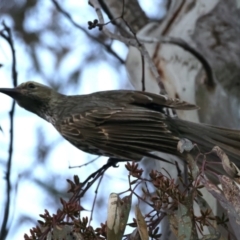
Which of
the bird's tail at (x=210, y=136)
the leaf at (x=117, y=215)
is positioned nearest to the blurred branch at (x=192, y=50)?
the bird's tail at (x=210, y=136)

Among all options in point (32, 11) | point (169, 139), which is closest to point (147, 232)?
point (169, 139)

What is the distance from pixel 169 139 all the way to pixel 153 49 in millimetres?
1395

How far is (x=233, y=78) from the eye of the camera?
12.6 ft

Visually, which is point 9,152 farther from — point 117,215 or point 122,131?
point 117,215

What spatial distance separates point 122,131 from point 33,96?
88 cm

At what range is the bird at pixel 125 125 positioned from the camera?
2809 mm

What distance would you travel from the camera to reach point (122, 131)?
2.96m

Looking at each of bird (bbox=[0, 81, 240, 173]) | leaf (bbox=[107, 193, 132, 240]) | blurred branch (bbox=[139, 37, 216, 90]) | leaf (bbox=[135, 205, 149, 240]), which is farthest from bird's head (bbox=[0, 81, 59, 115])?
leaf (bbox=[135, 205, 149, 240])

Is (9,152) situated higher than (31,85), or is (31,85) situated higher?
(31,85)

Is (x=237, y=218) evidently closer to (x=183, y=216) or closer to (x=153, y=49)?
(x=183, y=216)

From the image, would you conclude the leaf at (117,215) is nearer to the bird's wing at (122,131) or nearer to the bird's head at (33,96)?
the bird's wing at (122,131)

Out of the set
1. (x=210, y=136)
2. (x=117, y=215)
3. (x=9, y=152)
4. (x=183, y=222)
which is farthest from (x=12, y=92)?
(x=183, y=222)

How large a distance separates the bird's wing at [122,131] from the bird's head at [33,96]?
33 cm

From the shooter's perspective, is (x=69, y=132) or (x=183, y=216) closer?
(x=183, y=216)
